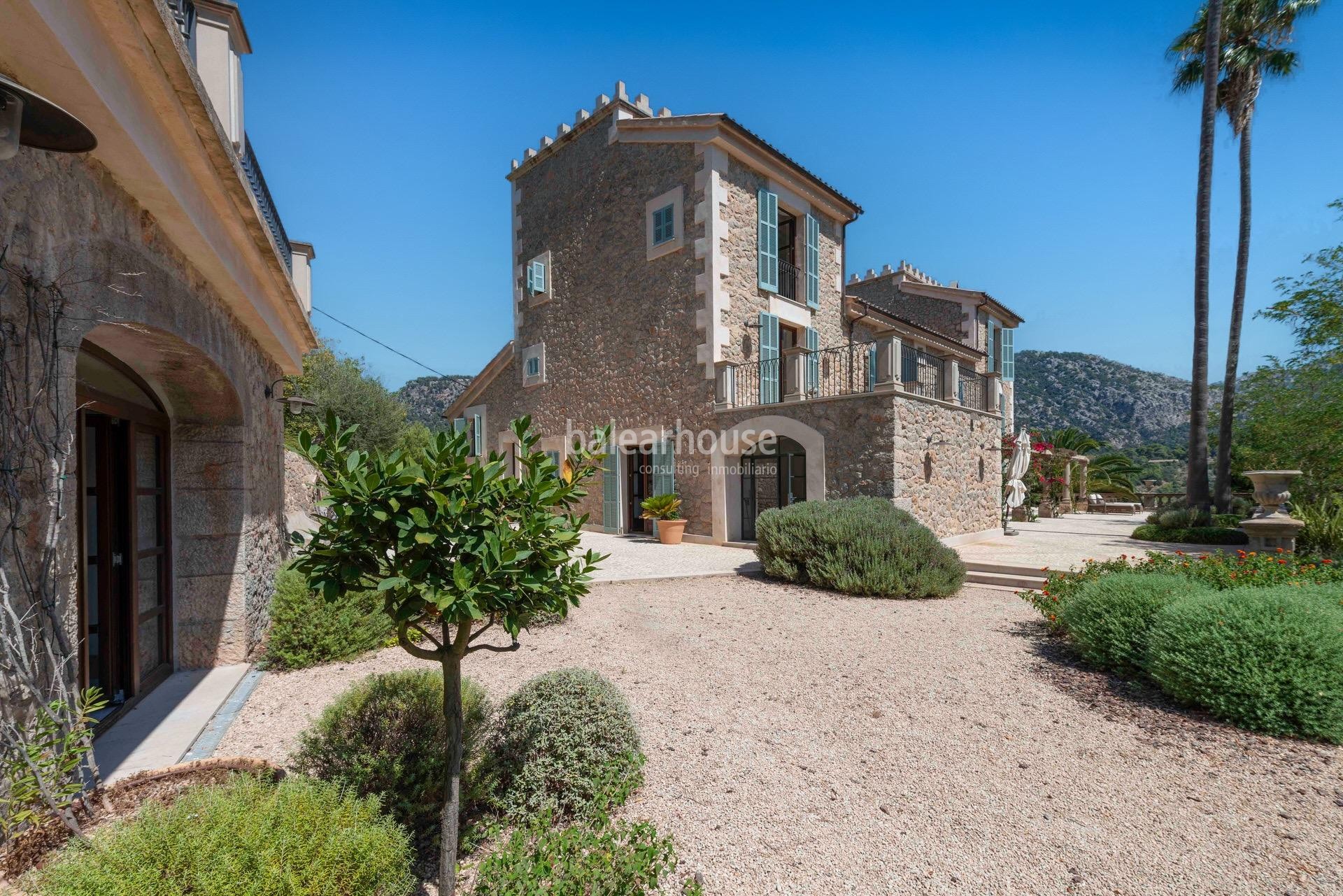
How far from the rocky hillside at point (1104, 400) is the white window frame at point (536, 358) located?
155 ft

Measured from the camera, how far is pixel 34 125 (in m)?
1.63

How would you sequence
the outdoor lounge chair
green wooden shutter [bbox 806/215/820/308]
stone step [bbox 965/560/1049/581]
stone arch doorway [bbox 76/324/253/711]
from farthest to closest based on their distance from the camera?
the outdoor lounge chair
green wooden shutter [bbox 806/215/820/308]
stone step [bbox 965/560/1049/581]
stone arch doorway [bbox 76/324/253/711]

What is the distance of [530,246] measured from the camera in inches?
599

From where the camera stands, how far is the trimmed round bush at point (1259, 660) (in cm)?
346

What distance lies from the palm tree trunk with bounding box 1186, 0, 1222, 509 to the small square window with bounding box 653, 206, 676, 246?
35.9 ft

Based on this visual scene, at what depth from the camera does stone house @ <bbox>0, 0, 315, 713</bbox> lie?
2043mm

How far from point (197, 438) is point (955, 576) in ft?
25.6

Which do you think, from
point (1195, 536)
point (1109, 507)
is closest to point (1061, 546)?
point (1195, 536)

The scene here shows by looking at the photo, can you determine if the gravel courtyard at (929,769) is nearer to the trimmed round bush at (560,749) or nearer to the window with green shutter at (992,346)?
the trimmed round bush at (560,749)

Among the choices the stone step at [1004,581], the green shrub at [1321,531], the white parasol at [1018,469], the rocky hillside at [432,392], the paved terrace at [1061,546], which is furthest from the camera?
the rocky hillside at [432,392]

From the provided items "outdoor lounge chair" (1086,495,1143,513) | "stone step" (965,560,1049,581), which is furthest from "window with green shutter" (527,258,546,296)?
"outdoor lounge chair" (1086,495,1143,513)

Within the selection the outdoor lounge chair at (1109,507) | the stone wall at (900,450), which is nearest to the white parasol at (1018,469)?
the stone wall at (900,450)

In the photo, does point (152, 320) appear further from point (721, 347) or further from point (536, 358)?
point (536, 358)

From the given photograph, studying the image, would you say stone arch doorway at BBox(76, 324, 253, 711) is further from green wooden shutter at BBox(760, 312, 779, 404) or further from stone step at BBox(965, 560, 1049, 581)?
green wooden shutter at BBox(760, 312, 779, 404)
